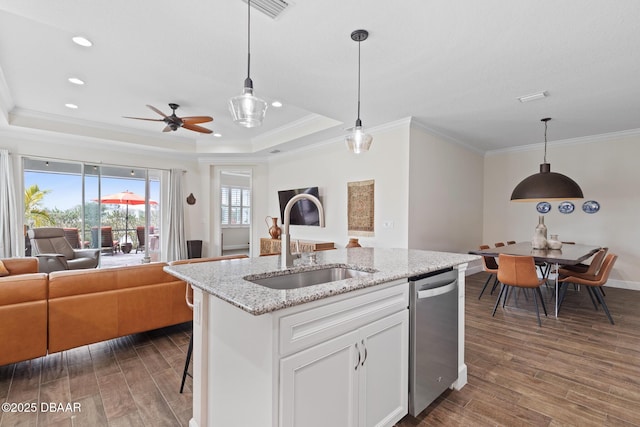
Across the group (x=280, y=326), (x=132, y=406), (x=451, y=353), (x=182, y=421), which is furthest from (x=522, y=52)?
(x=132, y=406)

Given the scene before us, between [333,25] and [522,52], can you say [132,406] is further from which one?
[522,52]

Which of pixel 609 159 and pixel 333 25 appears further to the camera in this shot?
pixel 609 159

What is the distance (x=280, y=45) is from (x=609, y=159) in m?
6.06

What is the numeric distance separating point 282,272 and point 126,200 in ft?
21.1

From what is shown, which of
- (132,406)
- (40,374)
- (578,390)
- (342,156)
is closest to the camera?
(132,406)

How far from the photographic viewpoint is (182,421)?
1.87 m

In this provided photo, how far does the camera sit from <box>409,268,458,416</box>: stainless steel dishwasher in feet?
6.00

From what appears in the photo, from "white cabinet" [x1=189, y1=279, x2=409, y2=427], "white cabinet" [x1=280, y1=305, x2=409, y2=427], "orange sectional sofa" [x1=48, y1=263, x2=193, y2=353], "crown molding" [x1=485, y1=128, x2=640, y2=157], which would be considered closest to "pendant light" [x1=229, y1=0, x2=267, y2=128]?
"white cabinet" [x1=189, y1=279, x2=409, y2=427]

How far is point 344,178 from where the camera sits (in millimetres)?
5668

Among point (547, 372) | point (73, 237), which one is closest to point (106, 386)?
point (547, 372)

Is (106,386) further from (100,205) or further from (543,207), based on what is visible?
(543,207)

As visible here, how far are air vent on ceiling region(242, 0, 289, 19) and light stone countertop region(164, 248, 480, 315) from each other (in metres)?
1.76

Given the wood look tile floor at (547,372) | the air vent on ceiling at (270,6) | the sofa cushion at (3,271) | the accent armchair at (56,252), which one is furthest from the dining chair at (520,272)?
the accent armchair at (56,252)

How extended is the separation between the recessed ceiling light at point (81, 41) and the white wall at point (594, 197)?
23.1ft
